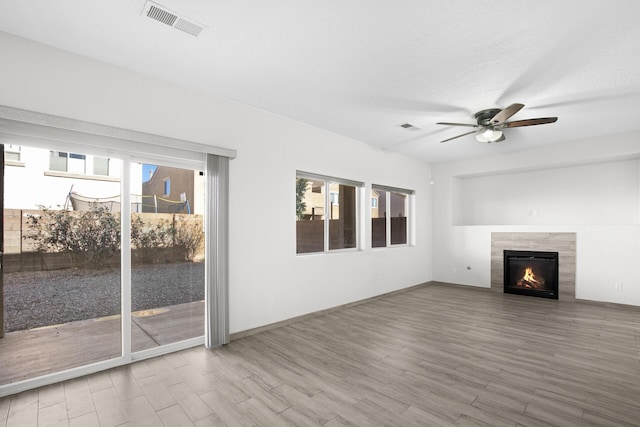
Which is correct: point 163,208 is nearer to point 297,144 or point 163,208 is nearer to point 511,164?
point 297,144

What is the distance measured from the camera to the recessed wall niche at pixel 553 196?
552 centimetres

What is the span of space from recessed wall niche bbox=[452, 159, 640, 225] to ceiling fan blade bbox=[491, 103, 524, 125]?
3368mm

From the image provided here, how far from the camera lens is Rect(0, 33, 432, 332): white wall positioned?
2.66 metres

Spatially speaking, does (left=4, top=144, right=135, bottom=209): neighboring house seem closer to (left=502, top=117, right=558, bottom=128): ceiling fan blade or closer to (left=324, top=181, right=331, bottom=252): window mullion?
(left=324, top=181, right=331, bottom=252): window mullion

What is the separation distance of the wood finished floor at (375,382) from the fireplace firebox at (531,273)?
160cm

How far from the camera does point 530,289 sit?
6035 mm

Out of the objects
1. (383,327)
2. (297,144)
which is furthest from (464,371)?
(297,144)

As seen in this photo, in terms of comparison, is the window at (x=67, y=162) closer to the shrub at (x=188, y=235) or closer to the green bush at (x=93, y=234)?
the green bush at (x=93, y=234)

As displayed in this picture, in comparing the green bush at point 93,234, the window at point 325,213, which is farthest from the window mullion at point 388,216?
the green bush at point 93,234

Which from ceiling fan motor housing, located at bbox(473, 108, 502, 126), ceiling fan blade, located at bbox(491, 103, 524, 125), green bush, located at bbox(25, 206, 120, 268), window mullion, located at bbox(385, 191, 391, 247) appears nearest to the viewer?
green bush, located at bbox(25, 206, 120, 268)

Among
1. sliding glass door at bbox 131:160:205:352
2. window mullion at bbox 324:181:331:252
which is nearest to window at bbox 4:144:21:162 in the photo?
sliding glass door at bbox 131:160:205:352

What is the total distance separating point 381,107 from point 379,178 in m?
2.10

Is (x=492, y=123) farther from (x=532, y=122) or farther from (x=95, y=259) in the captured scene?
(x=95, y=259)

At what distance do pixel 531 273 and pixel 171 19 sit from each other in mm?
6885
